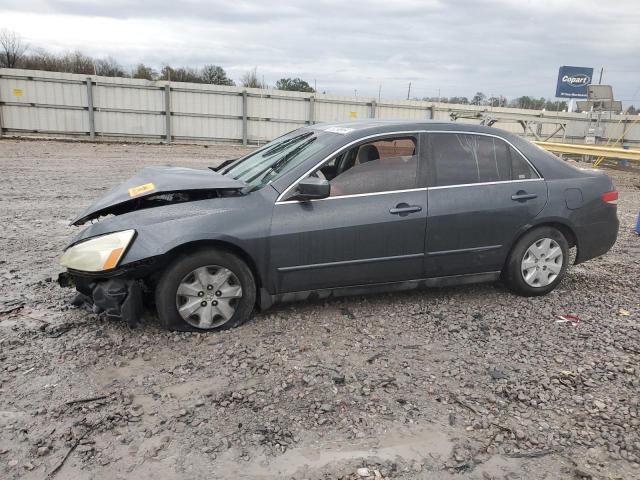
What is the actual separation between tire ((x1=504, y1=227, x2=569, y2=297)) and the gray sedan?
1 cm

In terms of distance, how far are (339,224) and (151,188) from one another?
1507 mm

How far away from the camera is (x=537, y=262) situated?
5027mm

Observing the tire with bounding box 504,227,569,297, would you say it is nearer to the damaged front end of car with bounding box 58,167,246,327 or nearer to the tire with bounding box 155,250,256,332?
the tire with bounding box 155,250,256,332

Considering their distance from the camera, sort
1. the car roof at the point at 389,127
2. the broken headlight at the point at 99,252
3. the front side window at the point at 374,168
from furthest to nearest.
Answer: the car roof at the point at 389,127
the front side window at the point at 374,168
the broken headlight at the point at 99,252

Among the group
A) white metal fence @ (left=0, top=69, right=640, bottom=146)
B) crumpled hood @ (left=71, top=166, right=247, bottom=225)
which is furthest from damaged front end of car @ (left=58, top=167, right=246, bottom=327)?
white metal fence @ (left=0, top=69, right=640, bottom=146)

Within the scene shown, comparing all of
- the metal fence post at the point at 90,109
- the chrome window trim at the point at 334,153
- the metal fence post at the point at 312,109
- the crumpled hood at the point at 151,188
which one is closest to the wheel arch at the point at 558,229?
the chrome window trim at the point at 334,153

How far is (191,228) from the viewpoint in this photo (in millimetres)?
3900

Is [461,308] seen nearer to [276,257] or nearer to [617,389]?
[617,389]

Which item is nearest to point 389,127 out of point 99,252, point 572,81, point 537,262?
point 537,262

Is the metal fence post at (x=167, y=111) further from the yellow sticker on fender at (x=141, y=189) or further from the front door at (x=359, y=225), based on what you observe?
the front door at (x=359, y=225)

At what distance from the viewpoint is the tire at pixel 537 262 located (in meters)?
4.95

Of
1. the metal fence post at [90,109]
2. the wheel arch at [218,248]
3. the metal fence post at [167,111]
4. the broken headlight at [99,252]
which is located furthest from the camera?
the metal fence post at [167,111]

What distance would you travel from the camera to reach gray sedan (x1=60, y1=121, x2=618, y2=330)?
394 cm

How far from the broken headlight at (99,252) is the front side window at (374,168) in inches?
61.6
